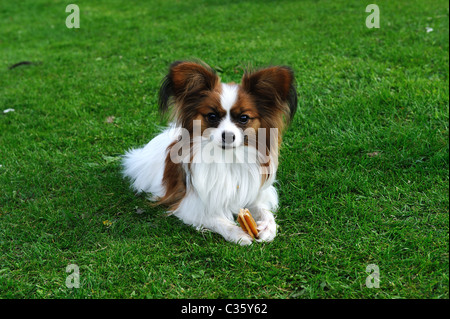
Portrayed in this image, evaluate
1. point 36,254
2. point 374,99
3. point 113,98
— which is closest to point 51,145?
point 113,98

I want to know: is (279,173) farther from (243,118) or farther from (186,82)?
(186,82)

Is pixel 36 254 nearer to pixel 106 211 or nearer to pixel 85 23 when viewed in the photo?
pixel 106 211

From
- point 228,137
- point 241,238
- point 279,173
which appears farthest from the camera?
point 279,173

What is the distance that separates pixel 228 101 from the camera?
9.77 feet

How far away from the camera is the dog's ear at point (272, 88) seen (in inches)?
118

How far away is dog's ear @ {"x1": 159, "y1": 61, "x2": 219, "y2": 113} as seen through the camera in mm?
2990

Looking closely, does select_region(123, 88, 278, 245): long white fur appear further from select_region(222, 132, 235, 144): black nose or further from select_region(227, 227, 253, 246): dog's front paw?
select_region(222, 132, 235, 144): black nose

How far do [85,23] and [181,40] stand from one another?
3.40 meters

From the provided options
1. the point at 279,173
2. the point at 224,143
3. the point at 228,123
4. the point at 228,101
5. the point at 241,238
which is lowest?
the point at 241,238

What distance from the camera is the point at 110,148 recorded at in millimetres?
4781

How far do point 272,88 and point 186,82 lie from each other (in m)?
0.62

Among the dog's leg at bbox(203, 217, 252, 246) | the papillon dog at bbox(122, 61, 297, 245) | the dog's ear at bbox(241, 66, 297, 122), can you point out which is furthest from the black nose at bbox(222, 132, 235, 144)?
the dog's leg at bbox(203, 217, 252, 246)

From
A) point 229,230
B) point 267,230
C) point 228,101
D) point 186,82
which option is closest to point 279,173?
point 267,230

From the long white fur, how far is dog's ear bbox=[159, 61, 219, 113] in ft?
0.50
